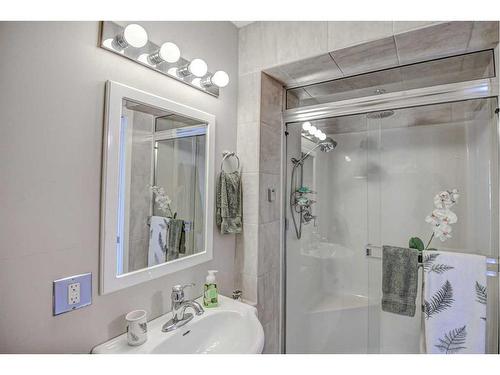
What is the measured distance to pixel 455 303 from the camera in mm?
1286

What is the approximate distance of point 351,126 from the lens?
1.76 m

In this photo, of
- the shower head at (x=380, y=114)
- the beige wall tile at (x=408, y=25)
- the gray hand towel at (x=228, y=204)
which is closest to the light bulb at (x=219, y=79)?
the gray hand towel at (x=228, y=204)

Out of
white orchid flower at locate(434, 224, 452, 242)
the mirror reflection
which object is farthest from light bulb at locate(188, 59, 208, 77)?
white orchid flower at locate(434, 224, 452, 242)

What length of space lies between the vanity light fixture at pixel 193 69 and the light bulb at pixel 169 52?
97 millimetres

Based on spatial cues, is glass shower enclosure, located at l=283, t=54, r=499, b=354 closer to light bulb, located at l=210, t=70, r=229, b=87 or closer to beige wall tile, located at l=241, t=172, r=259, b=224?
beige wall tile, located at l=241, t=172, r=259, b=224

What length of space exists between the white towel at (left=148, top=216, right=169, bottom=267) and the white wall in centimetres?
13

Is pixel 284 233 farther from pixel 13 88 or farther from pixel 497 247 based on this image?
pixel 13 88

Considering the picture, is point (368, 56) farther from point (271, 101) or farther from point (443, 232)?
point (443, 232)

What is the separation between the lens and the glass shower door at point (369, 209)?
146 cm

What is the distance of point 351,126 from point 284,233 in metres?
0.87

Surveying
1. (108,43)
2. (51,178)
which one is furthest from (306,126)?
(51,178)

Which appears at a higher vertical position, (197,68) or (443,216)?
(197,68)

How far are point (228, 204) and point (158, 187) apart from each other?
0.42m

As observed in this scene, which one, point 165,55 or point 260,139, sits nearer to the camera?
point 165,55
